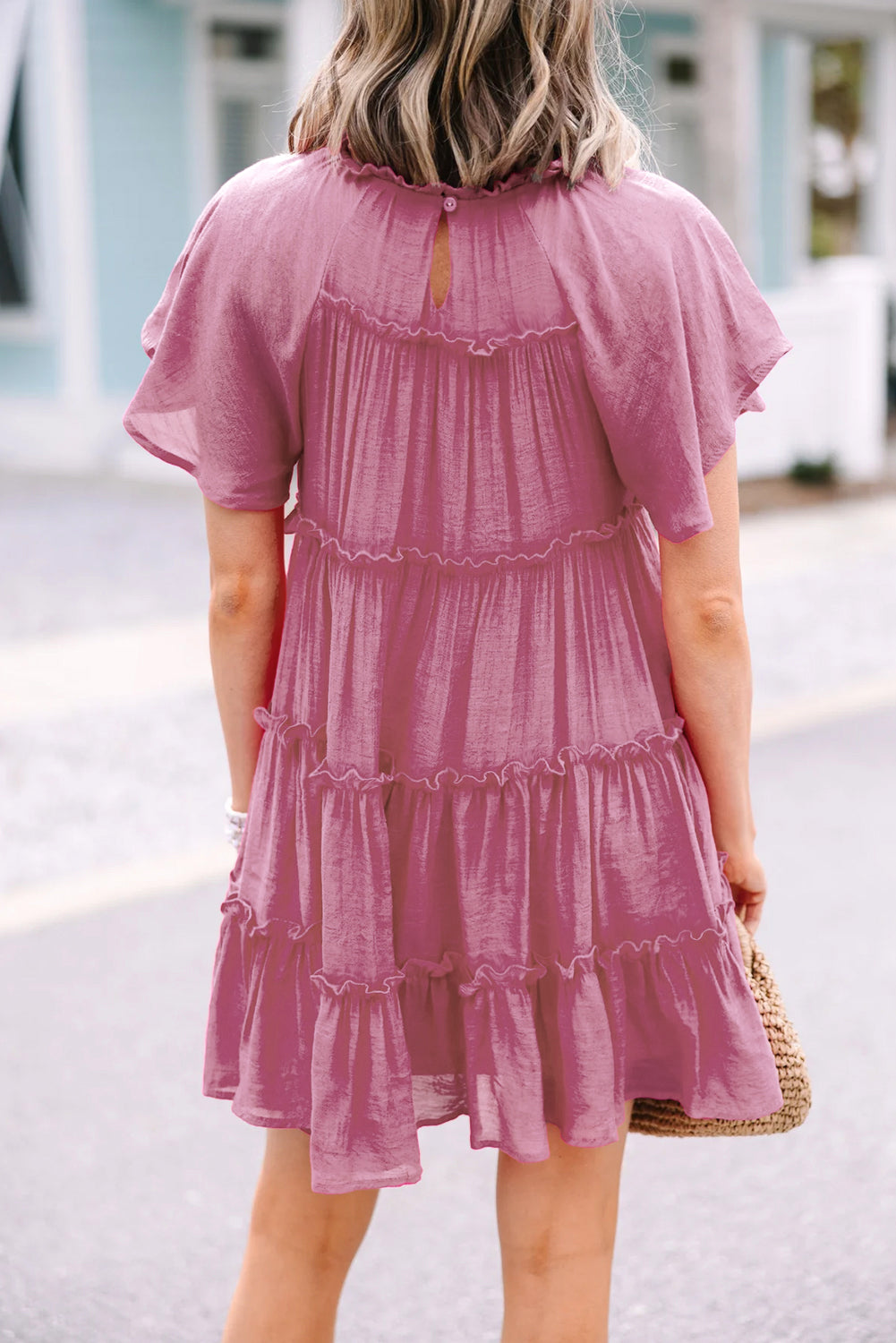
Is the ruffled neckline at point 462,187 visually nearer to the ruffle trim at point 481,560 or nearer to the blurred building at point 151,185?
the ruffle trim at point 481,560

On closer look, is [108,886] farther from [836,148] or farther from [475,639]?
[836,148]

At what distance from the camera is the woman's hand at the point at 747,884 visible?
1.79m

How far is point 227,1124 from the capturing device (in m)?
3.17

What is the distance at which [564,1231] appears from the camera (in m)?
1.66

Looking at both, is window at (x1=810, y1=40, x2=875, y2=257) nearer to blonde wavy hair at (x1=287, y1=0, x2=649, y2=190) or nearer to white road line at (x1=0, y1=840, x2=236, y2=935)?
white road line at (x1=0, y1=840, x2=236, y2=935)

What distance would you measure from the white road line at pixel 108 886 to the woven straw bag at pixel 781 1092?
8.36 ft

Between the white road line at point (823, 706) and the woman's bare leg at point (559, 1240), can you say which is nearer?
the woman's bare leg at point (559, 1240)

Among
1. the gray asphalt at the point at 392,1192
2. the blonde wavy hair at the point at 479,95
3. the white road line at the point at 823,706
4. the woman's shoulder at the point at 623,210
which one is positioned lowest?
the white road line at the point at 823,706

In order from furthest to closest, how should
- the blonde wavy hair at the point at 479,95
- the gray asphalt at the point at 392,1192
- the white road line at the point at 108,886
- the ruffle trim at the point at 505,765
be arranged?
the white road line at the point at 108,886, the gray asphalt at the point at 392,1192, the ruffle trim at the point at 505,765, the blonde wavy hair at the point at 479,95

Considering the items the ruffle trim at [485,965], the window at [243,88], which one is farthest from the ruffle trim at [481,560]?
the window at [243,88]

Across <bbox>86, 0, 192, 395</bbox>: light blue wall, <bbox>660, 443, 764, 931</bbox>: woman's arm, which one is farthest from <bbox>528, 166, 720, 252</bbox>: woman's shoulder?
<bbox>86, 0, 192, 395</bbox>: light blue wall

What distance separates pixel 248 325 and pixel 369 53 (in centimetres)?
28

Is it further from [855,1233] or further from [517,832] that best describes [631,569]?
[855,1233]

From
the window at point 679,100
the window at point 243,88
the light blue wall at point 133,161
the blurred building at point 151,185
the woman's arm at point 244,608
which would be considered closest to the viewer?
the woman's arm at point 244,608
